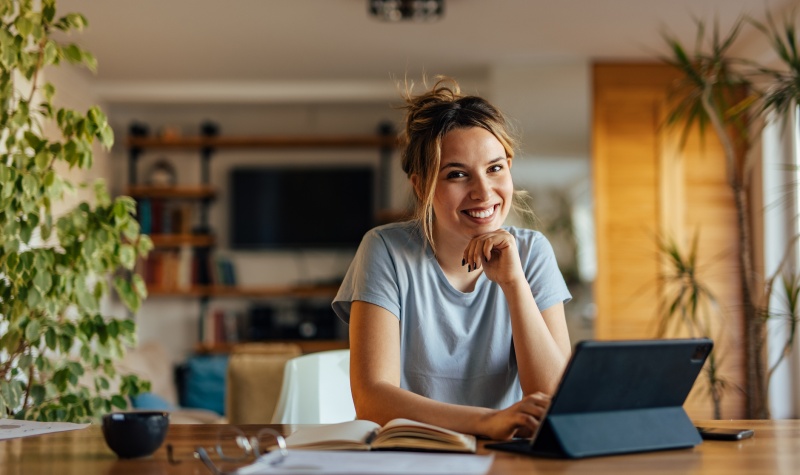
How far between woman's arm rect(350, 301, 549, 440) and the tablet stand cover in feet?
0.15

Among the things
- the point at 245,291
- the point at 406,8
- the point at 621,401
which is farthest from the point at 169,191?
the point at 621,401

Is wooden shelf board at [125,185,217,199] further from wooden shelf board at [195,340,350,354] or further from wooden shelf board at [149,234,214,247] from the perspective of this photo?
wooden shelf board at [195,340,350,354]

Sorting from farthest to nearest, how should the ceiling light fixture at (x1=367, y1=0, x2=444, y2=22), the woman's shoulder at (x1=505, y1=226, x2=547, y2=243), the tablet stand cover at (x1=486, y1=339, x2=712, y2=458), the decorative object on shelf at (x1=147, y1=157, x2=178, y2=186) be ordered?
the decorative object on shelf at (x1=147, y1=157, x2=178, y2=186) < the ceiling light fixture at (x1=367, y1=0, x2=444, y2=22) < the woman's shoulder at (x1=505, y1=226, x2=547, y2=243) < the tablet stand cover at (x1=486, y1=339, x2=712, y2=458)

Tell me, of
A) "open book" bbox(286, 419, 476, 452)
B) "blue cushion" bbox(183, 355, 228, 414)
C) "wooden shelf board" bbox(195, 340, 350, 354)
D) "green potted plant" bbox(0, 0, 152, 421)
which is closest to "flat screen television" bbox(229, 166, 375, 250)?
"wooden shelf board" bbox(195, 340, 350, 354)

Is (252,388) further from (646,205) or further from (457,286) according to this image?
(646,205)

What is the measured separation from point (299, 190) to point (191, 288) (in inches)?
42.5

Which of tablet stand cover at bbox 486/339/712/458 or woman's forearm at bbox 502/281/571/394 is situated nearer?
tablet stand cover at bbox 486/339/712/458

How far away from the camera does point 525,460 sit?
1217mm

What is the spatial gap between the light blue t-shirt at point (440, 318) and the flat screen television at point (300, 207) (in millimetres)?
5123

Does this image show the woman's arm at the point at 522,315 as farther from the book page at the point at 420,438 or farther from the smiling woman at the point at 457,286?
the book page at the point at 420,438

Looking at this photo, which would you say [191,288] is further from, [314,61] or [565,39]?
[565,39]

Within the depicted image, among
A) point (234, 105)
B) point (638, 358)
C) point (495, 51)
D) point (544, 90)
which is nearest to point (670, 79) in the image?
point (544, 90)

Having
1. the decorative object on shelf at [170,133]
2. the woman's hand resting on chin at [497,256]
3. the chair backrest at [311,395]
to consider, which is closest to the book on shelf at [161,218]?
the decorative object on shelf at [170,133]

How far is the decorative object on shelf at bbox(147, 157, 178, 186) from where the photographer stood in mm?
6973
